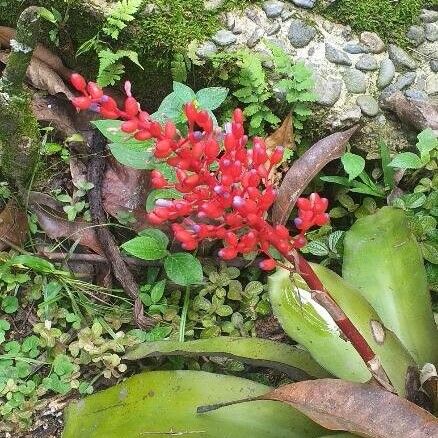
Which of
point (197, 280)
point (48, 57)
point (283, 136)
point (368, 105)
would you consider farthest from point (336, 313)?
point (48, 57)

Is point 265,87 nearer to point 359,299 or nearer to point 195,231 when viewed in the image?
point 359,299

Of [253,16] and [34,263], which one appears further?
[253,16]

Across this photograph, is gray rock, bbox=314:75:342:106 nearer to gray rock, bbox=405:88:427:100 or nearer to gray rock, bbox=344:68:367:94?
gray rock, bbox=344:68:367:94

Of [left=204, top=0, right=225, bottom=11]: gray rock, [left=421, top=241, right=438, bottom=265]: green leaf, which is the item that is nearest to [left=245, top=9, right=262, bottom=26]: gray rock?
[left=204, top=0, right=225, bottom=11]: gray rock

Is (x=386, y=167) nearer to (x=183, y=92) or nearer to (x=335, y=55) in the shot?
(x=335, y=55)

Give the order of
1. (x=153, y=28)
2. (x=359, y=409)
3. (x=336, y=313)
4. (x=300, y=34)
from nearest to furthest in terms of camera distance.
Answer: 1. (x=336, y=313)
2. (x=359, y=409)
3. (x=153, y=28)
4. (x=300, y=34)

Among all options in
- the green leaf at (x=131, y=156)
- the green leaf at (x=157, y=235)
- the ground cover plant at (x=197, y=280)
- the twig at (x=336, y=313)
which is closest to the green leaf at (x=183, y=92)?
the ground cover plant at (x=197, y=280)

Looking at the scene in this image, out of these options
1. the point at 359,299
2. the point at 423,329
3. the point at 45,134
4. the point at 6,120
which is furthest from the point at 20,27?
the point at 423,329
